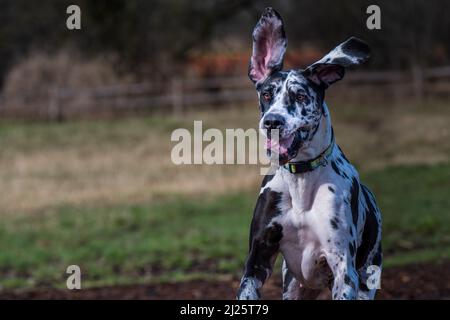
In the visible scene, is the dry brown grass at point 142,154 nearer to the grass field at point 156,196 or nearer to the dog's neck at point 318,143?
the grass field at point 156,196

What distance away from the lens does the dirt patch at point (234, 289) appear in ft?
28.2

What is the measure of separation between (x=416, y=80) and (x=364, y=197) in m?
24.4

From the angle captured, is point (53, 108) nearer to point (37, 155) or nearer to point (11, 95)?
point (11, 95)

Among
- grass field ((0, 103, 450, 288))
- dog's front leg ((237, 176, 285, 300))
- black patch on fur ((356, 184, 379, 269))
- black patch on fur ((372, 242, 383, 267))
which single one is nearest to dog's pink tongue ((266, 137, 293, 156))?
dog's front leg ((237, 176, 285, 300))

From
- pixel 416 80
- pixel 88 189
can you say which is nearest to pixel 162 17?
pixel 416 80

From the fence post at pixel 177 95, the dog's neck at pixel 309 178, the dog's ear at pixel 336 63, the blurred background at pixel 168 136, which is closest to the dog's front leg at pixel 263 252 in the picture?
the dog's neck at pixel 309 178

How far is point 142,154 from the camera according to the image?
23.2 meters

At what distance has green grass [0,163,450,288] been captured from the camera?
12.6 metres

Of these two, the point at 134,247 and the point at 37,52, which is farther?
the point at 37,52

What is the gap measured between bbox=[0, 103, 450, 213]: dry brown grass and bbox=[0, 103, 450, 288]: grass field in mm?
32

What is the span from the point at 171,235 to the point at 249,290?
10227mm

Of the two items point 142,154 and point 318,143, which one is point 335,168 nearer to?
point 318,143

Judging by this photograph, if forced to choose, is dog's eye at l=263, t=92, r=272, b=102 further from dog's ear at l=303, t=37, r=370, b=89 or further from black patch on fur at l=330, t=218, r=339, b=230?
black patch on fur at l=330, t=218, r=339, b=230
